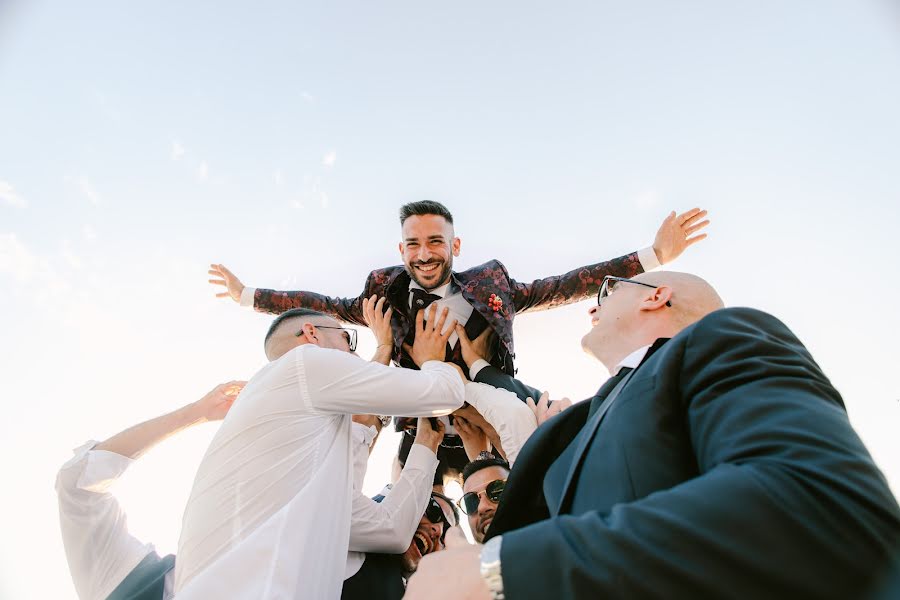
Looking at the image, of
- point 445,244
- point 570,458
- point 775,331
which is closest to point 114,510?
Answer: point 445,244

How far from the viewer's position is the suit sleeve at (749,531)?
1152mm

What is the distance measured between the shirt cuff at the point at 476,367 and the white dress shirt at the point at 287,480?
4.22 feet

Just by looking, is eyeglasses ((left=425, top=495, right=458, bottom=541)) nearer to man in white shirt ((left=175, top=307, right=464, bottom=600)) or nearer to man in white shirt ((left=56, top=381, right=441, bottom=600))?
man in white shirt ((left=56, top=381, right=441, bottom=600))

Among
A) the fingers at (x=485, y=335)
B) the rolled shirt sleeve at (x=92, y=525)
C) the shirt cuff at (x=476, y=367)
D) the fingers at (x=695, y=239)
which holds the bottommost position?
the rolled shirt sleeve at (x=92, y=525)

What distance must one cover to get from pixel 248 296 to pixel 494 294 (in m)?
2.54

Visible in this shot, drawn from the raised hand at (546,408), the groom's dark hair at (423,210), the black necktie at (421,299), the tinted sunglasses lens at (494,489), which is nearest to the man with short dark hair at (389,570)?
the tinted sunglasses lens at (494,489)

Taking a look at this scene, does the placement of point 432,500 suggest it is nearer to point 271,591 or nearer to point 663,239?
point 271,591

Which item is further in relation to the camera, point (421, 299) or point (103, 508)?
point (421, 299)

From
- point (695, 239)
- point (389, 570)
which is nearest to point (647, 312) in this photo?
point (389, 570)

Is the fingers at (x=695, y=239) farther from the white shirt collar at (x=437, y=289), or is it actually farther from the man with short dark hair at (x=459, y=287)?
the white shirt collar at (x=437, y=289)

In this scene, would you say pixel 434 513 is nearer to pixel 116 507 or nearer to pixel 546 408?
pixel 546 408

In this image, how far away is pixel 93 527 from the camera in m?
4.04

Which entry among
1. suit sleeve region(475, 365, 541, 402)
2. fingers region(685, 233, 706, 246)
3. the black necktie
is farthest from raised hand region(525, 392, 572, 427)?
fingers region(685, 233, 706, 246)

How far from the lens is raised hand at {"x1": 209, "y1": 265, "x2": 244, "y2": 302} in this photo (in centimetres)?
610
